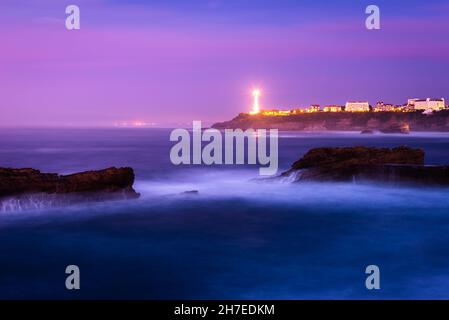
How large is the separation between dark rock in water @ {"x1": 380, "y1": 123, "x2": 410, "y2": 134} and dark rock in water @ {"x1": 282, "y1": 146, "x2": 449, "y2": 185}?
13141cm

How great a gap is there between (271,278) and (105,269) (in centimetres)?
387

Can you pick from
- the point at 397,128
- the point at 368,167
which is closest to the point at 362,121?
the point at 397,128

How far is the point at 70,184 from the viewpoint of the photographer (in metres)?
17.7

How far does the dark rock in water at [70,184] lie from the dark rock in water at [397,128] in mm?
140278

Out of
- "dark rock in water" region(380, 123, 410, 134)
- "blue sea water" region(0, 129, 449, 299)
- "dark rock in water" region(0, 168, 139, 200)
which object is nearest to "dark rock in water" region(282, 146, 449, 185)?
"blue sea water" region(0, 129, 449, 299)

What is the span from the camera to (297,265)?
12672mm

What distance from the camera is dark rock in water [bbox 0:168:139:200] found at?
1688 centimetres

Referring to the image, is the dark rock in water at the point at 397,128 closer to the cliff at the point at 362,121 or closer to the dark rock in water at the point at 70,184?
the cliff at the point at 362,121

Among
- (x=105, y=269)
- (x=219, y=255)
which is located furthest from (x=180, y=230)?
(x=105, y=269)

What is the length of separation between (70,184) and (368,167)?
12.4 meters

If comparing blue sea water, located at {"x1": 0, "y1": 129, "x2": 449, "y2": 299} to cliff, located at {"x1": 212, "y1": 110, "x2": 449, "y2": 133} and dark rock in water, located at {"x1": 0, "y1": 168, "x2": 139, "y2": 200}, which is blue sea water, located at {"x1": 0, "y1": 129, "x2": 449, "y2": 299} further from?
cliff, located at {"x1": 212, "y1": 110, "x2": 449, "y2": 133}
